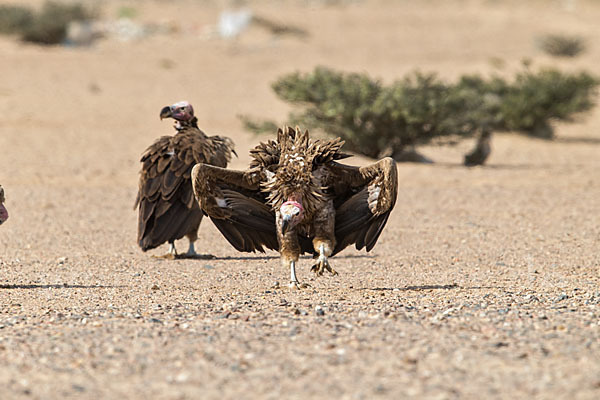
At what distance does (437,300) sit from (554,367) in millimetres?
2443

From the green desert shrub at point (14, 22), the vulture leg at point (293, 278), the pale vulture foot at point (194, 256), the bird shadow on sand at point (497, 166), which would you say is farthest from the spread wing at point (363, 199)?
the green desert shrub at point (14, 22)

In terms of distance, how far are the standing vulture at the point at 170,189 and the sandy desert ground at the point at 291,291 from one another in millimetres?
380

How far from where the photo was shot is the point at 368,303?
7262 millimetres

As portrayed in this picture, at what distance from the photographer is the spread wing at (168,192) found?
31.6ft

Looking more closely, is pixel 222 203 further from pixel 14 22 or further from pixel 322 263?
pixel 14 22

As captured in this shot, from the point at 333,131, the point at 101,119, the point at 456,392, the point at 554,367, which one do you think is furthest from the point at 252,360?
the point at 101,119

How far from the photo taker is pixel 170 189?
959 cm

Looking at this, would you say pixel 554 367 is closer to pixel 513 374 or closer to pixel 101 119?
pixel 513 374

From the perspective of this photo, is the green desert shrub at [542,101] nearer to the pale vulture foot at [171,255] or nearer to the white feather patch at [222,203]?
the pale vulture foot at [171,255]

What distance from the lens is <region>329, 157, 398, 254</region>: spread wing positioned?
7.72m

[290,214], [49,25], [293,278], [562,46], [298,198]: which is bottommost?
[293,278]

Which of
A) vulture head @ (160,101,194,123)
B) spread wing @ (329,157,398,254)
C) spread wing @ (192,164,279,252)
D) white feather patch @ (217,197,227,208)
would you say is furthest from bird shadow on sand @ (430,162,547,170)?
white feather patch @ (217,197,227,208)

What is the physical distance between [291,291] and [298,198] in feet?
2.80

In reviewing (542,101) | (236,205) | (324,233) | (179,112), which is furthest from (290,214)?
(542,101)
